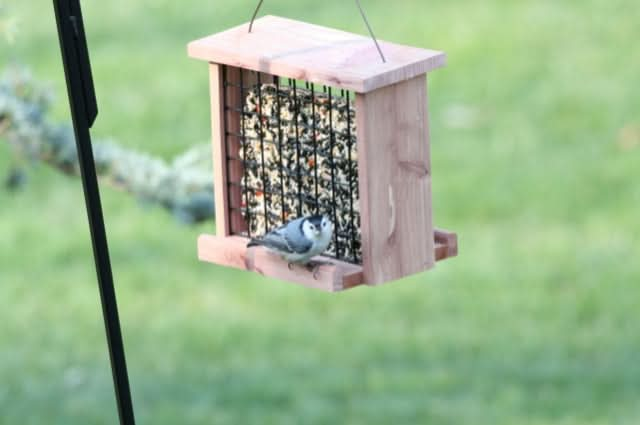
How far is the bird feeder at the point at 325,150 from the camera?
3.10 metres

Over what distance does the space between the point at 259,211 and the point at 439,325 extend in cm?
378

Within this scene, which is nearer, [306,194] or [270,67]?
[270,67]

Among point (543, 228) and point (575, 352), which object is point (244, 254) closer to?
point (575, 352)

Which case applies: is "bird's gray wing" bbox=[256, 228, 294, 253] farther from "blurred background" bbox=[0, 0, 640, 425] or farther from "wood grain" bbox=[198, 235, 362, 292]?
"blurred background" bbox=[0, 0, 640, 425]

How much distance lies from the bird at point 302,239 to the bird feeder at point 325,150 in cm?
7

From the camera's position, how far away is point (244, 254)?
334 centimetres

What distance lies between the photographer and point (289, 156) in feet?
11.3

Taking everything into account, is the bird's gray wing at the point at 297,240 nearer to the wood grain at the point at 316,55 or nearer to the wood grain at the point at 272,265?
the wood grain at the point at 272,265

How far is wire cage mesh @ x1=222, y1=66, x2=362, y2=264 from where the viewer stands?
332cm

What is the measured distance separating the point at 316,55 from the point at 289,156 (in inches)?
15.2

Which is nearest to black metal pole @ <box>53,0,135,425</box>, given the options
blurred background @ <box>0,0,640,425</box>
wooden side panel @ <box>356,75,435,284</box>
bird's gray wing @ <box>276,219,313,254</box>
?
bird's gray wing @ <box>276,219,313,254</box>

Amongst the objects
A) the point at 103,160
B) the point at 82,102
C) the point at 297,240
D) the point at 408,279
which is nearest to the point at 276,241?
the point at 297,240

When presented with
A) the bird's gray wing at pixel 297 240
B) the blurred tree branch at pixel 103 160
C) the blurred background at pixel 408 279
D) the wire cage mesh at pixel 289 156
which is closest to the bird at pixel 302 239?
the bird's gray wing at pixel 297 240

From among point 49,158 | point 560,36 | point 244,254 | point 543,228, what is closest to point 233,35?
point 244,254
